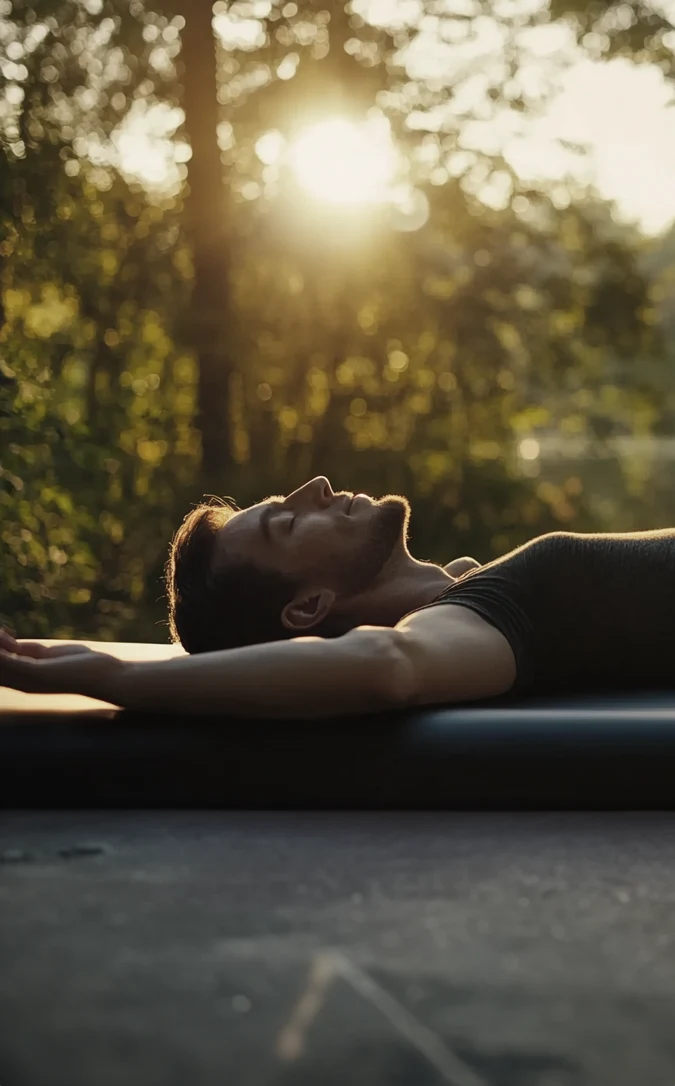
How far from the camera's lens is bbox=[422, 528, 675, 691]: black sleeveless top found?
9.06 ft

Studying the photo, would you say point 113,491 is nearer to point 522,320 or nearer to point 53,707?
point 522,320

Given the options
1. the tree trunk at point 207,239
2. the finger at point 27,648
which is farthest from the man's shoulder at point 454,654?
the tree trunk at point 207,239

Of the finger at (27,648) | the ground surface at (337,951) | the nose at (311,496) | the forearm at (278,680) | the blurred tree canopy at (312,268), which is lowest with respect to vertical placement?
the ground surface at (337,951)

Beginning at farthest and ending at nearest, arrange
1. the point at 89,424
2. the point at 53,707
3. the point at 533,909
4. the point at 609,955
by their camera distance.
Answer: the point at 89,424, the point at 53,707, the point at 533,909, the point at 609,955

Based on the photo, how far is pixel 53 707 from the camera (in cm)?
265

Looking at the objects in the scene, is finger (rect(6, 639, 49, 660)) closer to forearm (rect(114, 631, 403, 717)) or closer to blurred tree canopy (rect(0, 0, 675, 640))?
forearm (rect(114, 631, 403, 717))

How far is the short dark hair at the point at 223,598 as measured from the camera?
2936mm

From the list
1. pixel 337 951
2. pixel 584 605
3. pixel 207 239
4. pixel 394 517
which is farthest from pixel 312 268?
pixel 337 951

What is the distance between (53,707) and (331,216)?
598 centimetres

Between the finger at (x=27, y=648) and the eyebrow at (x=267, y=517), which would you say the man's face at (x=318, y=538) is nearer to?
the eyebrow at (x=267, y=517)

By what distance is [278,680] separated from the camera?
236cm

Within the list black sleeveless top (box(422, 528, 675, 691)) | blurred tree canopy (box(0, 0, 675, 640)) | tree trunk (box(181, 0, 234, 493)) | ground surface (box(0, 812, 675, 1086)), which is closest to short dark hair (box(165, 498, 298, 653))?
black sleeveless top (box(422, 528, 675, 691))

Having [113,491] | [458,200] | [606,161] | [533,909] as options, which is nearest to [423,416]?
[458,200]

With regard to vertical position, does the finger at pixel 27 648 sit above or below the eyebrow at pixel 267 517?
below
